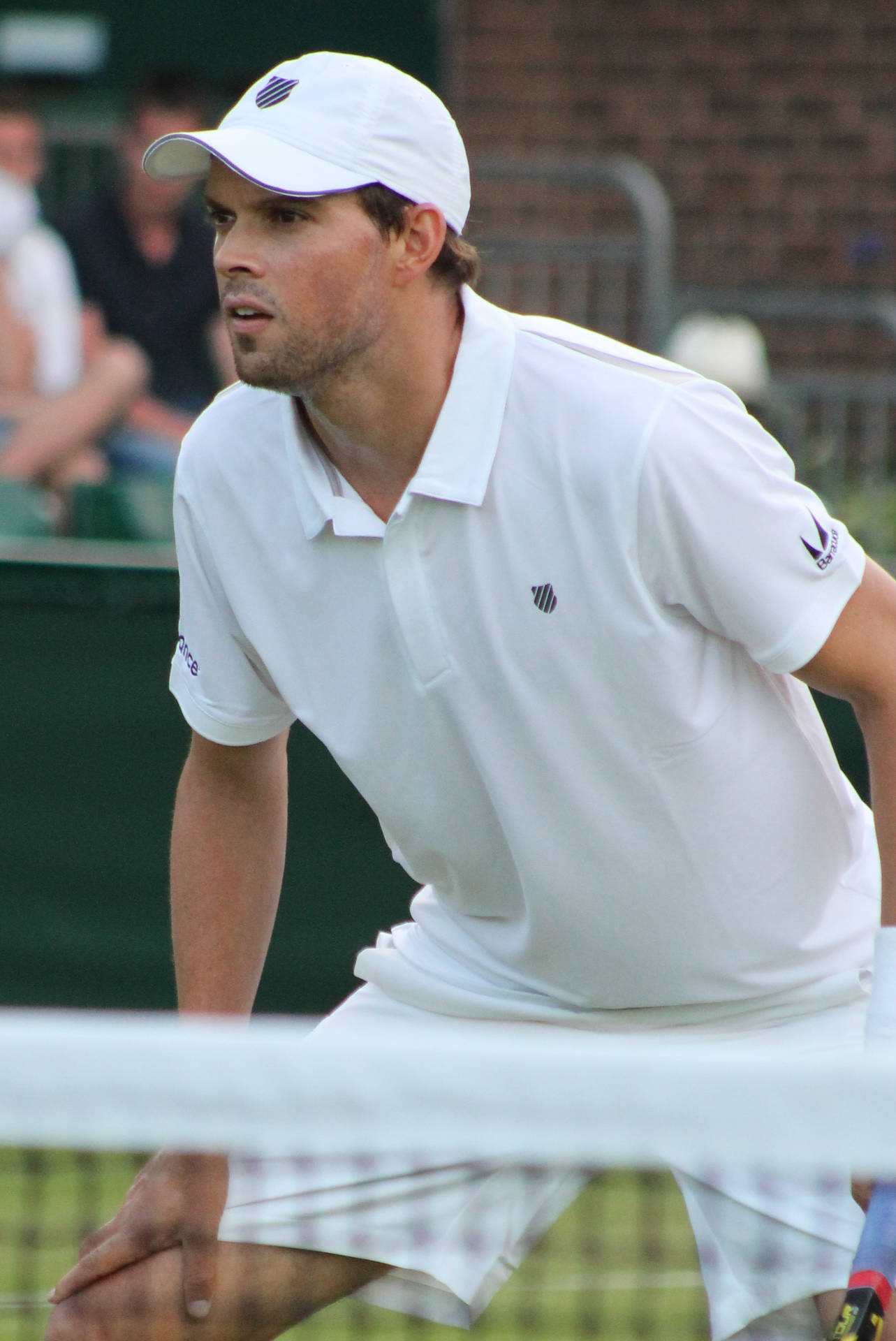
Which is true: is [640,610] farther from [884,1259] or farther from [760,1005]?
[884,1259]

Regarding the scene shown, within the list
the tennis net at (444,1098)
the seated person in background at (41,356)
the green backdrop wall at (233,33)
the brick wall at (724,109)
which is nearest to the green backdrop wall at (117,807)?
the seated person in background at (41,356)

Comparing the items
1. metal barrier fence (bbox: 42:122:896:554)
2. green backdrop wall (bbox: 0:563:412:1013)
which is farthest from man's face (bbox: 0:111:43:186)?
green backdrop wall (bbox: 0:563:412:1013)

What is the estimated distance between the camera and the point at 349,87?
272cm

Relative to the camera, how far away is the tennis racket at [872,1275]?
→ 8.00 ft

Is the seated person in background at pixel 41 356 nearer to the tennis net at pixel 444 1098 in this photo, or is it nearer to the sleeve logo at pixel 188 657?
the sleeve logo at pixel 188 657

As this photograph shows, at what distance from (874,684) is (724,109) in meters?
8.73

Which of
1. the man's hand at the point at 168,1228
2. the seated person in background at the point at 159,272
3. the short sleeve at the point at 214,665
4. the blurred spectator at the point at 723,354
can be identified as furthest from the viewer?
the blurred spectator at the point at 723,354

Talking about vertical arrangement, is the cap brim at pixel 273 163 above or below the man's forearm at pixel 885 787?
above

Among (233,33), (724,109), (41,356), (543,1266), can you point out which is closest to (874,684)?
(543,1266)

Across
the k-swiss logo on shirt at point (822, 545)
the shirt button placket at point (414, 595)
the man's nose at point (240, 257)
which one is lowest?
the shirt button placket at point (414, 595)

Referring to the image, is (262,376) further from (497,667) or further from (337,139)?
(497,667)

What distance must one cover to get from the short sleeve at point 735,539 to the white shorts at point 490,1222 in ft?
2.14

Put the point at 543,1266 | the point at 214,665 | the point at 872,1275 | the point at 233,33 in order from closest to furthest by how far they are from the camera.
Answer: the point at 872,1275, the point at 214,665, the point at 543,1266, the point at 233,33

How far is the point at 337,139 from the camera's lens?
105 inches
